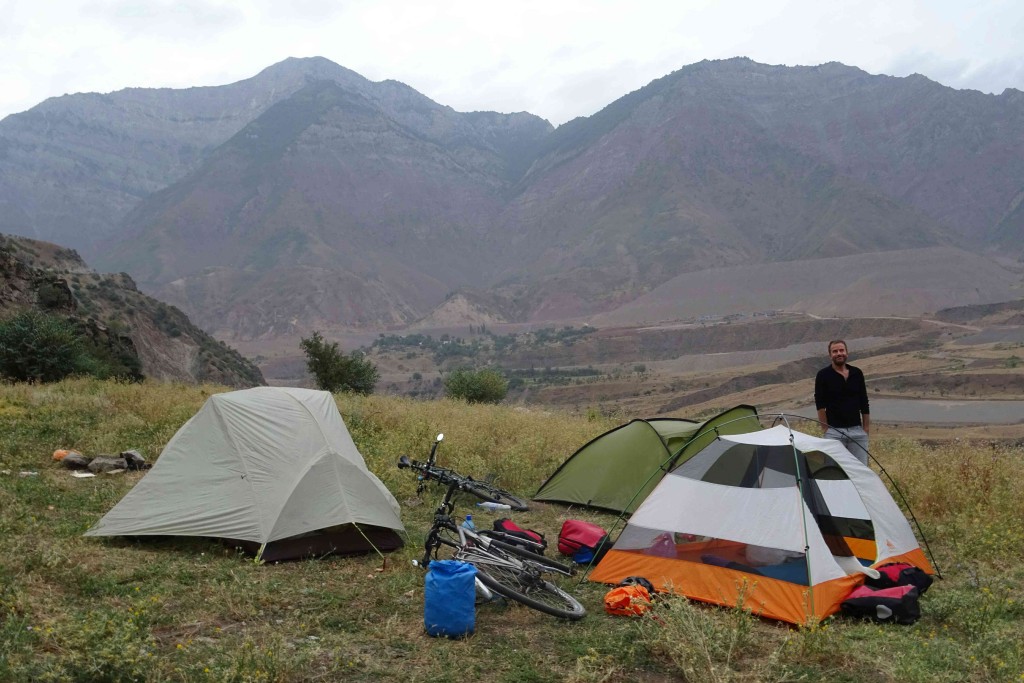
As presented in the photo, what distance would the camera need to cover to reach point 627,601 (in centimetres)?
634

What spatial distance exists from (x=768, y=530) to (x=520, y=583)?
2141 mm

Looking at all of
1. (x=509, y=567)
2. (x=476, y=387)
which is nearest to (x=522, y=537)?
(x=509, y=567)

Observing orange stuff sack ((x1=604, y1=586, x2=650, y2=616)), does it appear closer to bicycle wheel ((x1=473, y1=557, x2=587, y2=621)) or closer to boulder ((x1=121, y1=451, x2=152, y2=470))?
bicycle wheel ((x1=473, y1=557, x2=587, y2=621))

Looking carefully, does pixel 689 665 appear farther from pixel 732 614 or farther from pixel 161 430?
pixel 161 430

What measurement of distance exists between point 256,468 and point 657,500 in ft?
13.0

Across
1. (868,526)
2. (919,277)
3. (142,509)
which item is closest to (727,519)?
(868,526)

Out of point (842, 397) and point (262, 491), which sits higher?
point (842, 397)

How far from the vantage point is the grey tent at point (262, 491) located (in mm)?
7699

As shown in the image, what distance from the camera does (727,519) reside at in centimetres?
698

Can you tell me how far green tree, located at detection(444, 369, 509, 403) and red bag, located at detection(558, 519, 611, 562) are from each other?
19.2 m

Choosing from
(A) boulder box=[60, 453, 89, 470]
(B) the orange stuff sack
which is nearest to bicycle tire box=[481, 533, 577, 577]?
(B) the orange stuff sack

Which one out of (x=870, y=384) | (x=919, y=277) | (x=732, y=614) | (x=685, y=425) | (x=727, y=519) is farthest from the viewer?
(x=919, y=277)

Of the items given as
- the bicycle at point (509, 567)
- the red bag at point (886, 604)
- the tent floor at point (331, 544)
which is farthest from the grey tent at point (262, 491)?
the red bag at point (886, 604)

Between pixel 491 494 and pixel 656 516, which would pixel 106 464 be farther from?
pixel 656 516
